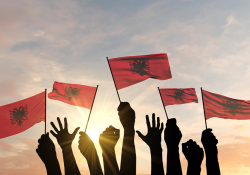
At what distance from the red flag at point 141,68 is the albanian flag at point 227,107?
4.28 meters

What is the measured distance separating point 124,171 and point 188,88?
13.1 m

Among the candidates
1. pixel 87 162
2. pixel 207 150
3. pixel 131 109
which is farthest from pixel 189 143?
pixel 87 162

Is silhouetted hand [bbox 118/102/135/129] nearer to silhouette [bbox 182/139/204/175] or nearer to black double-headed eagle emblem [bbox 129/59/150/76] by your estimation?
silhouette [bbox 182/139/204/175]

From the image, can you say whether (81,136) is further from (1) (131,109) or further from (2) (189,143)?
(2) (189,143)

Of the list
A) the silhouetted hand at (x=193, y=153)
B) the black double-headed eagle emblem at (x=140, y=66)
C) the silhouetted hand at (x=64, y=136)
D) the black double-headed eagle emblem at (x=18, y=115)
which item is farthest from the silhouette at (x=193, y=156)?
the black double-headed eagle emblem at (x=18, y=115)

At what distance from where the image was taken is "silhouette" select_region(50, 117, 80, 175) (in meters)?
9.05

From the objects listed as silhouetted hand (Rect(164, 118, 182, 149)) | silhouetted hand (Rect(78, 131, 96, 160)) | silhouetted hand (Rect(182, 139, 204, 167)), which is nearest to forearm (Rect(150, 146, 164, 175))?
silhouetted hand (Rect(164, 118, 182, 149))

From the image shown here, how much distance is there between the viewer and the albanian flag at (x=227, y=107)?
1805 centimetres

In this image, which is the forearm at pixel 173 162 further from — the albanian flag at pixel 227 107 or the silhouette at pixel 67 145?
the albanian flag at pixel 227 107

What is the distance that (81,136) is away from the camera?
30.6 ft

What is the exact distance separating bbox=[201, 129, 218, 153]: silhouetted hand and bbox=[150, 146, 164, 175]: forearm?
1.86m

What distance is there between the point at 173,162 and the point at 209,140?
1.79 metres

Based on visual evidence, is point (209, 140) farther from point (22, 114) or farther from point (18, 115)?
point (18, 115)

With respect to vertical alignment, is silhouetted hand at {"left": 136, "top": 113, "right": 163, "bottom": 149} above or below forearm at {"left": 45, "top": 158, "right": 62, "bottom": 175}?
above
